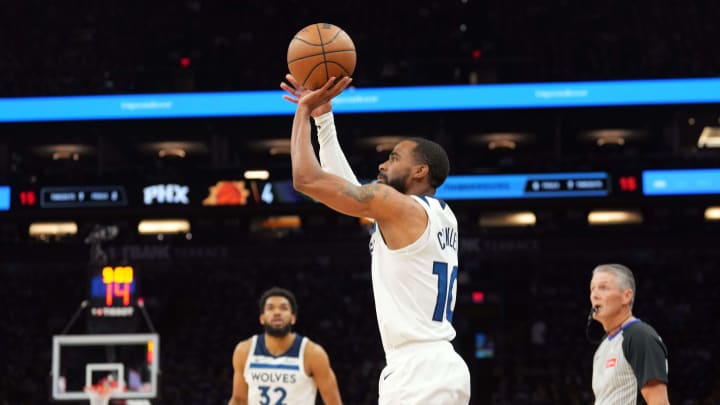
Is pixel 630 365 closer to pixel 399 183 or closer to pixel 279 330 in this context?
pixel 399 183

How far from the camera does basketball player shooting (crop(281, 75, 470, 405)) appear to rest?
148 inches

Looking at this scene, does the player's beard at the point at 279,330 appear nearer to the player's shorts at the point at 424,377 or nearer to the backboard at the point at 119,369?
the player's shorts at the point at 424,377

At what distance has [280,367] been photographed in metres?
7.00

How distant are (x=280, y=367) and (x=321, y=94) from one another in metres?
3.55

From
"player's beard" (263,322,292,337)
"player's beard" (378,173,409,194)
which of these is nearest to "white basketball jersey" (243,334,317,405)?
"player's beard" (263,322,292,337)

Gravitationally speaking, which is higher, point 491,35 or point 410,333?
point 491,35

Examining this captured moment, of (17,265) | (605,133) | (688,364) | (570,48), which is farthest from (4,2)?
(688,364)

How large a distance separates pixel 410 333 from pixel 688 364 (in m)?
15.5

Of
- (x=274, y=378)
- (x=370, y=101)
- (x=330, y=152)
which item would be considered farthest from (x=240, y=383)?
(x=370, y=101)

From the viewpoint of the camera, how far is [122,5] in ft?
67.7

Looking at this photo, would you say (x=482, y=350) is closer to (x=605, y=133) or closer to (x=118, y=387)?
(x=605, y=133)

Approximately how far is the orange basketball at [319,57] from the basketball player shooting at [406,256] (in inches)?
4.1

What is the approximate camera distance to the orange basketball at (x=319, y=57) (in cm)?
405

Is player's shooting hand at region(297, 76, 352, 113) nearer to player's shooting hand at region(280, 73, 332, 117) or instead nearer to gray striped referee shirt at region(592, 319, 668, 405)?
player's shooting hand at region(280, 73, 332, 117)
